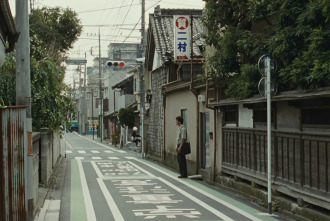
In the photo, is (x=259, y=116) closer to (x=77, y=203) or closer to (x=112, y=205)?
(x=112, y=205)

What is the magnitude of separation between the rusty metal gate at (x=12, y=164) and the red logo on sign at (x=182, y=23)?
14.5 m

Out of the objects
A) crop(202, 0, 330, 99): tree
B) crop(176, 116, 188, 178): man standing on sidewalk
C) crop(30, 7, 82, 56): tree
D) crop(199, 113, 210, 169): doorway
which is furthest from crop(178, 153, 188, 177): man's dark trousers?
crop(30, 7, 82, 56): tree

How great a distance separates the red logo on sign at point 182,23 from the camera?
21.9m

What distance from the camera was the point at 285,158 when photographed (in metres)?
11.3

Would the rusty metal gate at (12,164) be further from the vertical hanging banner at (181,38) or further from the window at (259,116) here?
the vertical hanging banner at (181,38)

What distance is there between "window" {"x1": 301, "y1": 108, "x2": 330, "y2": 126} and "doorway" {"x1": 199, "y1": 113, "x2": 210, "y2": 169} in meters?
7.94

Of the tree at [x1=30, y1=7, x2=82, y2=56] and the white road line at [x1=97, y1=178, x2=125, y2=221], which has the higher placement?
the tree at [x1=30, y1=7, x2=82, y2=56]

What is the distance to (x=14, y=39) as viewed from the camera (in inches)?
354

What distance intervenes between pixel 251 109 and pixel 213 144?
11.9ft

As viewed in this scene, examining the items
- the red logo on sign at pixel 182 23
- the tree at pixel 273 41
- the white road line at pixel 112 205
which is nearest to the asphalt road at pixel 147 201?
the white road line at pixel 112 205

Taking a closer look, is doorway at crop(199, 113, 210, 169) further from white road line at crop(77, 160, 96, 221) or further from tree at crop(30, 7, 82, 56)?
tree at crop(30, 7, 82, 56)

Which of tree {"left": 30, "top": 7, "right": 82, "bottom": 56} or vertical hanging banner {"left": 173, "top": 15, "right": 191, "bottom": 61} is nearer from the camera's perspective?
vertical hanging banner {"left": 173, "top": 15, "right": 191, "bottom": 61}

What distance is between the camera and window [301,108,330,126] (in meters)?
9.60

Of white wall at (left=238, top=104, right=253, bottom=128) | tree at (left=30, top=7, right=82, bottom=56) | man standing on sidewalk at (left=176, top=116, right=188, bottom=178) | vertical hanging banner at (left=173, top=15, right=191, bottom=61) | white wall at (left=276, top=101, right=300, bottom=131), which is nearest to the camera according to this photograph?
white wall at (left=276, top=101, right=300, bottom=131)
